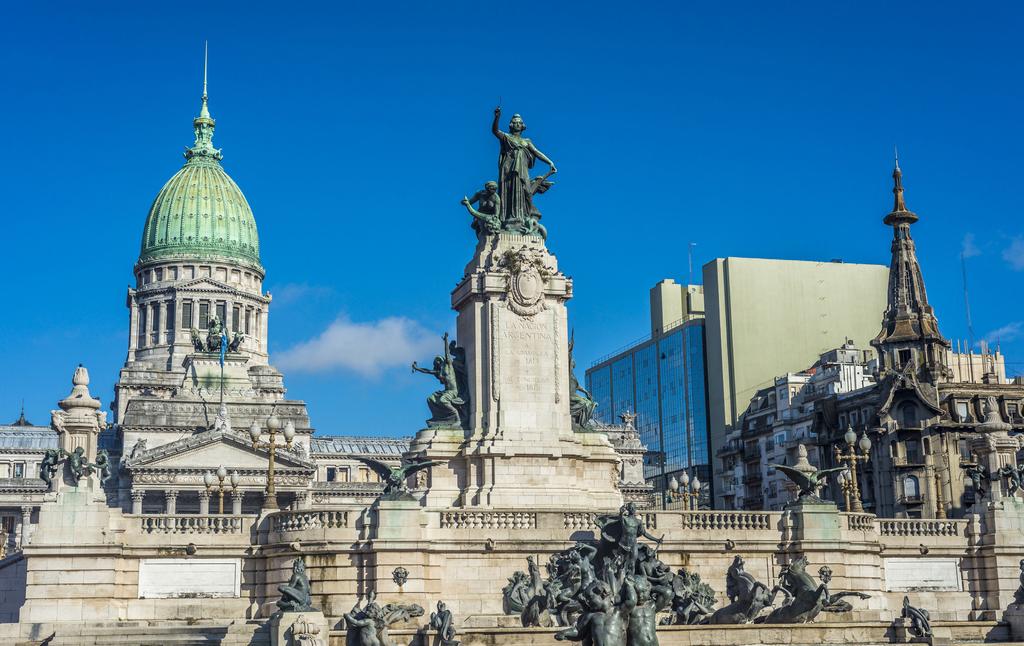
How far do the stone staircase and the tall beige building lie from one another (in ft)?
311

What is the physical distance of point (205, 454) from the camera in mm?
107500

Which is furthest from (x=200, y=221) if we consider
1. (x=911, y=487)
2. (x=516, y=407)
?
(x=516, y=407)

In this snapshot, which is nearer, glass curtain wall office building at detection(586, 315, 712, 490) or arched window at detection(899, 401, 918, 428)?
arched window at detection(899, 401, 918, 428)

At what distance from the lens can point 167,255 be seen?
451ft

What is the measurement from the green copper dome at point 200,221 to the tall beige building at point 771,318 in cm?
4817

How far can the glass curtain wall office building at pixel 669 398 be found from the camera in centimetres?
13338

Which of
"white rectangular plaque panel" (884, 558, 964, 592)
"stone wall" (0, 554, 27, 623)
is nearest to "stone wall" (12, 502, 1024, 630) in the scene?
"stone wall" (0, 554, 27, 623)

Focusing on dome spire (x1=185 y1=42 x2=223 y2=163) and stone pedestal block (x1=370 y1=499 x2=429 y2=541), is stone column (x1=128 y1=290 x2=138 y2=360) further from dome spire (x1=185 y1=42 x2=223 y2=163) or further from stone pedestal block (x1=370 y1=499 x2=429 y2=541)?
stone pedestal block (x1=370 y1=499 x2=429 y2=541)

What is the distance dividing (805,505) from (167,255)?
4206 inches

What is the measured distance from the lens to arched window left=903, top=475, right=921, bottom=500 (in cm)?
9538

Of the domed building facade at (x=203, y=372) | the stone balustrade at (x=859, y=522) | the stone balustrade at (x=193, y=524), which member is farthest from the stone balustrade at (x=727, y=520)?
the domed building facade at (x=203, y=372)

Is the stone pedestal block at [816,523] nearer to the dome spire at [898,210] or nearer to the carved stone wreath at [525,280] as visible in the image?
the carved stone wreath at [525,280]

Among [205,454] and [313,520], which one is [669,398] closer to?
[205,454]

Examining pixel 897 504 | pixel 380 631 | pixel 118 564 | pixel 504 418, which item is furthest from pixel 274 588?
pixel 897 504
